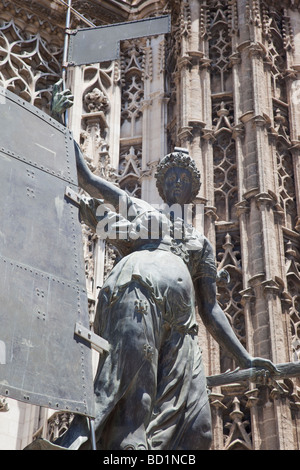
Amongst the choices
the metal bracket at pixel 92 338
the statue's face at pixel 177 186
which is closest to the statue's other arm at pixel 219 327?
the statue's face at pixel 177 186

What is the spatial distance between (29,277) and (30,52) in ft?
28.2

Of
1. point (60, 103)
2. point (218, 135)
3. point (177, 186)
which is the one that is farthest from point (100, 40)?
point (218, 135)

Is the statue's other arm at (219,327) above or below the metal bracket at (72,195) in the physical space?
below

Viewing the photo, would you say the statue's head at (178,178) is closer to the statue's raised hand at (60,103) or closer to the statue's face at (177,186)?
the statue's face at (177,186)

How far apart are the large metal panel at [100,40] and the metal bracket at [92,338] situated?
2.46m

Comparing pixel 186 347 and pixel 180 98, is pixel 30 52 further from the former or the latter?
pixel 186 347

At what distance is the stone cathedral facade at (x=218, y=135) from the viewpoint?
31.1 ft

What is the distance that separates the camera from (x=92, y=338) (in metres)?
4.45

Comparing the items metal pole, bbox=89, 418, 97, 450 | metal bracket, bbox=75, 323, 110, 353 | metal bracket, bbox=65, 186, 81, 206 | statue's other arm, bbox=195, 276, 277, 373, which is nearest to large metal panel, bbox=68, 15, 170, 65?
metal bracket, bbox=65, 186, 81, 206

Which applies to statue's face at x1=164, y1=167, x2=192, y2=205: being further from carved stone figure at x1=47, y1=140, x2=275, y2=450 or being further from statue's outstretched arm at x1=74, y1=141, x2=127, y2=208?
statue's outstretched arm at x1=74, y1=141, x2=127, y2=208

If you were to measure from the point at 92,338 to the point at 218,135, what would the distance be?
7.39 meters

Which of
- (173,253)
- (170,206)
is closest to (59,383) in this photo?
(173,253)

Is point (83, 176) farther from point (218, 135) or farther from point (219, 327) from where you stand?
point (218, 135)
